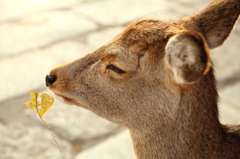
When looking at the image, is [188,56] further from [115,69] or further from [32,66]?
[32,66]

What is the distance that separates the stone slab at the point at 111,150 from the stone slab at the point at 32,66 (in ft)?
4.45

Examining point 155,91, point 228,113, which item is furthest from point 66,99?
point 228,113

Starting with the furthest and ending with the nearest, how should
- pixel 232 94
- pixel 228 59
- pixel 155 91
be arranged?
pixel 228 59 < pixel 232 94 < pixel 155 91

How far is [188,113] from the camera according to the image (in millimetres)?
2768

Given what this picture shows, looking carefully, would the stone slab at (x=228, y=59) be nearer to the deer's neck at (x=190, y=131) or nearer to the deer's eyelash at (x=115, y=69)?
the deer's neck at (x=190, y=131)

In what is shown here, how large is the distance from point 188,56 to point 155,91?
1.85 feet

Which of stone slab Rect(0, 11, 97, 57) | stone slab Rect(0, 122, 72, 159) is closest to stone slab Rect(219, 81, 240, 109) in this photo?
stone slab Rect(0, 122, 72, 159)

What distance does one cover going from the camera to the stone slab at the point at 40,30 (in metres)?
6.48

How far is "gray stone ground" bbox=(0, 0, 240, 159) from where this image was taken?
4512 mm

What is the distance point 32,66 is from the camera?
5.93 metres

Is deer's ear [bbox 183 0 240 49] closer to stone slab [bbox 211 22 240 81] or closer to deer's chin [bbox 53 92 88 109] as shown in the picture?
deer's chin [bbox 53 92 88 109]

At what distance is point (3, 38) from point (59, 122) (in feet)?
8.22

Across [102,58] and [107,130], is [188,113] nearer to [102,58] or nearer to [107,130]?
[102,58]

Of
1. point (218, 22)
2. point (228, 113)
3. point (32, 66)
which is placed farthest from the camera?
point (32, 66)
